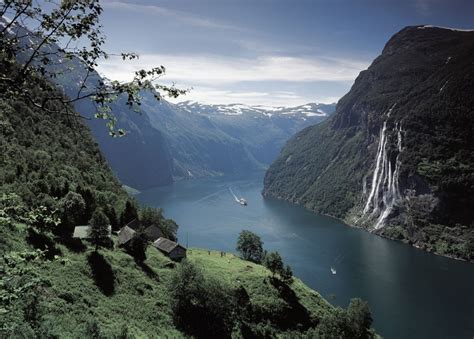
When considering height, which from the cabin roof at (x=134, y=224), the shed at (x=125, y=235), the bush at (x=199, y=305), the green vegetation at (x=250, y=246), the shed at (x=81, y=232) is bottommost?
the green vegetation at (x=250, y=246)

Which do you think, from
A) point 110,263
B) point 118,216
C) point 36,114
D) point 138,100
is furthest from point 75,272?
point 36,114

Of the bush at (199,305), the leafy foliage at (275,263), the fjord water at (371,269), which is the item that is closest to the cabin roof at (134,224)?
the bush at (199,305)

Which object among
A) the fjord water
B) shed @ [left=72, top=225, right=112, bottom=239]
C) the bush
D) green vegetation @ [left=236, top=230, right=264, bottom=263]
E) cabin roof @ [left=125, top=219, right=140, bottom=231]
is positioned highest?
shed @ [left=72, top=225, right=112, bottom=239]

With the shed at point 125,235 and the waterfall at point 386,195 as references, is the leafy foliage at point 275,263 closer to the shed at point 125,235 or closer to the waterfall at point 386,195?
the shed at point 125,235

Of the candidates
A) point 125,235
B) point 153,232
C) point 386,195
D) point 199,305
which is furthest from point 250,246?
point 386,195

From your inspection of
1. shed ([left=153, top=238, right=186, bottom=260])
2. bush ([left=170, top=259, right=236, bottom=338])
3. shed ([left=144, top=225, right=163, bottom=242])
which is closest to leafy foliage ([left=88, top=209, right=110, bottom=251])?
bush ([left=170, top=259, right=236, bottom=338])

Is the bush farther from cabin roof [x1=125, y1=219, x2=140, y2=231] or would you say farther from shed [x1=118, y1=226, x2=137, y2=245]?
cabin roof [x1=125, y1=219, x2=140, y2=231]

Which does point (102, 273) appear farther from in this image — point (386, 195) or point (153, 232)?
point (386, 195)
